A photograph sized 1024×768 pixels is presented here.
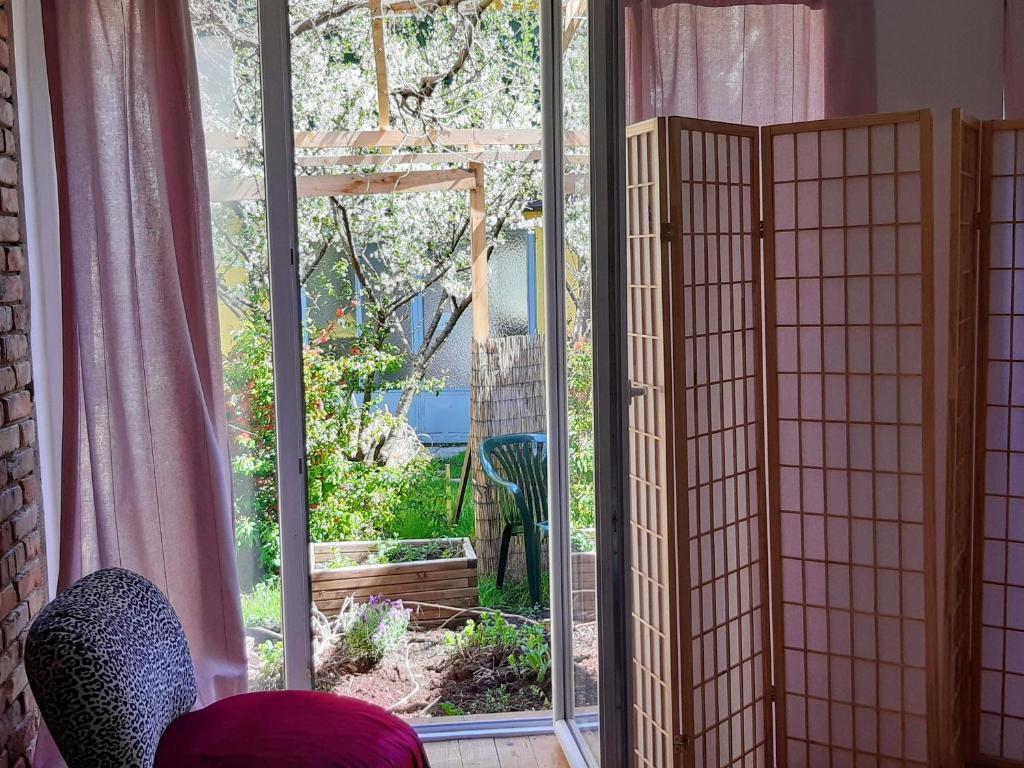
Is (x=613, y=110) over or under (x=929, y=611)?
over

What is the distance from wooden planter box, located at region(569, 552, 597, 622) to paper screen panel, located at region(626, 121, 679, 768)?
0.12 metres

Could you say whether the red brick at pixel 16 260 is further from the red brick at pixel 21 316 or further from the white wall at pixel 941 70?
the white wall at pixel 941 70

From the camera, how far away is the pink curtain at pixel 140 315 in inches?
90.1

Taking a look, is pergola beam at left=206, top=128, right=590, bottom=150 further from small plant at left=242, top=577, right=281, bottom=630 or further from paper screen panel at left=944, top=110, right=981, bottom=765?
small plant at left=242, top=577, right=281, bottom=630

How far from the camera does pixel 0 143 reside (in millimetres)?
2096

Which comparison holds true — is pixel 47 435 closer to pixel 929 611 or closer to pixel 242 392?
pixel 242 392

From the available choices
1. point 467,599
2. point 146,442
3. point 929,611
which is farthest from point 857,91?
point 467,599

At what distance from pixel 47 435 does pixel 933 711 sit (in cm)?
233

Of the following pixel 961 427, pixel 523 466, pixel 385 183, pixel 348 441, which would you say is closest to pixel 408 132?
pixel 385 183

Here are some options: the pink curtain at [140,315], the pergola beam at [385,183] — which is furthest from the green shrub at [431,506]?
the pink curtain at [140,315]

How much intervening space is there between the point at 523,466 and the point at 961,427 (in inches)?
91.2

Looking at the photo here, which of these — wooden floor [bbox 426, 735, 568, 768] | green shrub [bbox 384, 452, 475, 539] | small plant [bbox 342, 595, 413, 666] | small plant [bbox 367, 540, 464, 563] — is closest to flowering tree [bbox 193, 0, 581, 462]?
green shrub [bbox 384, 452, 475, 539]

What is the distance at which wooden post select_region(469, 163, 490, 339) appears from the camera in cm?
463

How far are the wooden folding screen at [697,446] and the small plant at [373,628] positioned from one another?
6.48 feet
